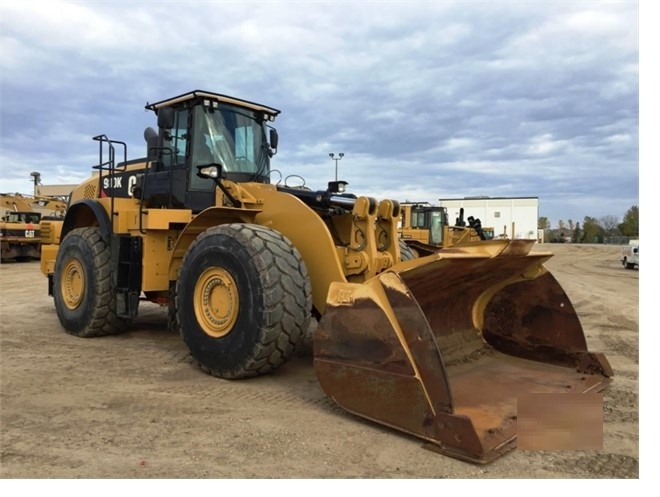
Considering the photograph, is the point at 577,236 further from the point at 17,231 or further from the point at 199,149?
the point at 199,149

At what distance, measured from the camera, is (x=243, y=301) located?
4641 millimetres

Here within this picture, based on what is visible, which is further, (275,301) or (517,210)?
(517,210)

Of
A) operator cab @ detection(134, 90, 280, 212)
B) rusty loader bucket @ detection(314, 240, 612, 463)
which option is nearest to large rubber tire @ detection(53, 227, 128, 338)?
operator cab @ detection(134, 90, 280, 212)

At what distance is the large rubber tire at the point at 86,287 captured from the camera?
6734 millimetres

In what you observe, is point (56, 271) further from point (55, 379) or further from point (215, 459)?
point (215, 459)

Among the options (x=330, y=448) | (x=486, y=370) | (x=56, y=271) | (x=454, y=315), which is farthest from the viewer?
(x=56, y=271)

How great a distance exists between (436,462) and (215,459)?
1327 mm

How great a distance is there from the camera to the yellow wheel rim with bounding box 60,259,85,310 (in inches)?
279

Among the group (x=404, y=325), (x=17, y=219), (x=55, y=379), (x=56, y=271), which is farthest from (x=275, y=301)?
(x=17, y=219)

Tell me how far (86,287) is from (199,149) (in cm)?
229

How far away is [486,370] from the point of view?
191 inches

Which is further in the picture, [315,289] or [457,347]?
[457,347]

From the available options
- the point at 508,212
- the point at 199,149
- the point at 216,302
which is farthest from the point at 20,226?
the point at 508,212

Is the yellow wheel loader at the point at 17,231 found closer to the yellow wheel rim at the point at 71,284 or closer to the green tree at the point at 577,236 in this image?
the yellow wheel rim at the point at 71,284
